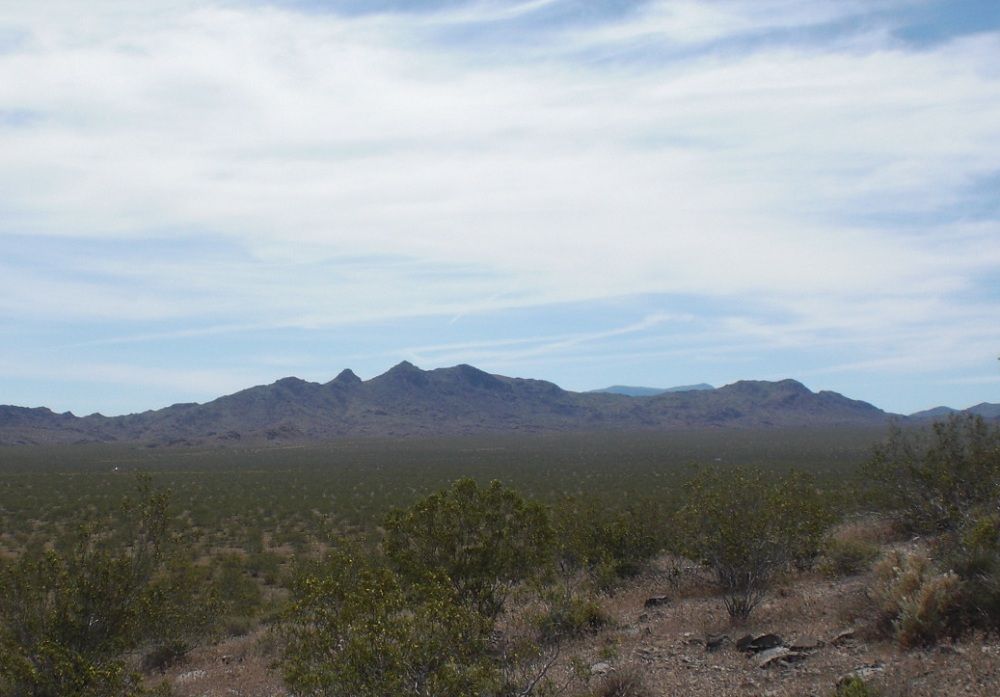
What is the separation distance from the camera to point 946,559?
30.3 ft

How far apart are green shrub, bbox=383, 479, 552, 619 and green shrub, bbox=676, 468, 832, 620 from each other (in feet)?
8.11

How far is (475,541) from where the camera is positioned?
388 inches

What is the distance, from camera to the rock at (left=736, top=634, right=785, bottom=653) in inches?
355

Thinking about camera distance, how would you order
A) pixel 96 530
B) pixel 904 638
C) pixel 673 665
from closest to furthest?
pixel 904 638 < pixel 673 665 < pixel 96 530

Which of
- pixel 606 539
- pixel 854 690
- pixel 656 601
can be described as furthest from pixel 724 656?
pixel 606 539

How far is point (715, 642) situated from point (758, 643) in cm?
56

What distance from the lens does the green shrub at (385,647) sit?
19.2 ft

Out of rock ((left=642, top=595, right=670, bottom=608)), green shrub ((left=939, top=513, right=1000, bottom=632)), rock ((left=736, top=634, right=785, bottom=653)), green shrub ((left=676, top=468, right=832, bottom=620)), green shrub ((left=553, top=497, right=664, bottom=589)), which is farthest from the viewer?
green shrub ((left=553, top=497, right=664, bottom=589))

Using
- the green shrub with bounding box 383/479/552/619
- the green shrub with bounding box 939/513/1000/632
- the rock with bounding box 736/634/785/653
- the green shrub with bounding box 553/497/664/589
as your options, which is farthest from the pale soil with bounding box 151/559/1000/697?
the green shrub with bounding box 383/479/552/619

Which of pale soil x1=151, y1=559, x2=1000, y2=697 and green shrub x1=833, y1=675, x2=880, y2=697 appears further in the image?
pale soil x1=151, y1=559, x2=1000, y2=697

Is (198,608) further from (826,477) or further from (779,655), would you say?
(826,477)

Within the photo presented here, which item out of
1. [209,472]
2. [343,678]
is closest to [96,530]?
[343,678]

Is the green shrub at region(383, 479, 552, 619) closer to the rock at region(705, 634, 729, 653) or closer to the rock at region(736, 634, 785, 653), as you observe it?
the rock at region(705, 634, 729, 653)

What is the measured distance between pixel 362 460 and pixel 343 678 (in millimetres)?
73424
